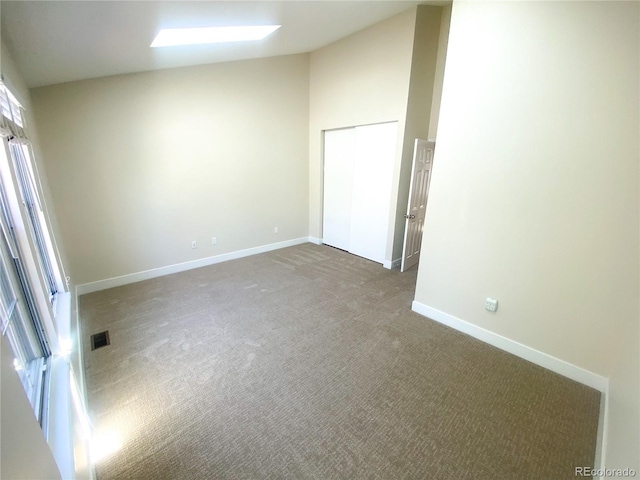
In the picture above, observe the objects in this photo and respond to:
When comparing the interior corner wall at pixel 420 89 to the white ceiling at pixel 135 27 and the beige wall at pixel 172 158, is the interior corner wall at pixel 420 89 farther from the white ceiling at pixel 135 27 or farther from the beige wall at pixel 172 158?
the beige wall at pixel 172 158

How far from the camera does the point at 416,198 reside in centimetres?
373

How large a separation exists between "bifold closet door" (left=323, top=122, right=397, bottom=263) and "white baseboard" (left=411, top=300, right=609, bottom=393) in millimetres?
1524

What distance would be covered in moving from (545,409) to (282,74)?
15.9ft

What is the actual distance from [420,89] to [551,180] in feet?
7.26

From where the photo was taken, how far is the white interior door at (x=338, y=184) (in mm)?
4387

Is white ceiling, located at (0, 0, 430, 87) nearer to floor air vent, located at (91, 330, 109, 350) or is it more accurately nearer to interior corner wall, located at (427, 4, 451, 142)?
interior corner wall, located at (427, 4, 451, 142)

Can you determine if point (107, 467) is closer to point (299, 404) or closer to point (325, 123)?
point (299, 404)

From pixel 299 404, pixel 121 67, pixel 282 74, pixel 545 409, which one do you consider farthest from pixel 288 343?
pixel 282 74

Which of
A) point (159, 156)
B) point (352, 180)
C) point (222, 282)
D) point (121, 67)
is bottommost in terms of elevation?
point (222, 282)

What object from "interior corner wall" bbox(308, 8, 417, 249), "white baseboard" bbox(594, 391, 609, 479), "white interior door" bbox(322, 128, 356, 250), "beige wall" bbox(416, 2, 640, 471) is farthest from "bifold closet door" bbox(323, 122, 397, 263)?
"white baseboard" bbox(594, 391, 609, 479)

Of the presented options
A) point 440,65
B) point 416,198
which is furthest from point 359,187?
point 440,65

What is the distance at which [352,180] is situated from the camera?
173 inches

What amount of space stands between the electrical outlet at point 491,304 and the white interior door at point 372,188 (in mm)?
1820

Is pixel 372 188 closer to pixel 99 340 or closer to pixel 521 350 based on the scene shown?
pixel 521 350
